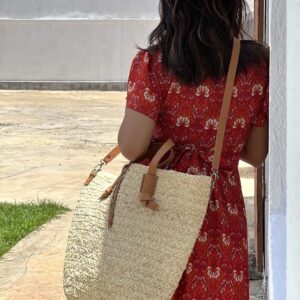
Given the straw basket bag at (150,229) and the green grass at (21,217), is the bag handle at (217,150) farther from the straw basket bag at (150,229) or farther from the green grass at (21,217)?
the green grass at (21,217)

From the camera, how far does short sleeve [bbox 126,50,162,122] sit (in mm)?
2320

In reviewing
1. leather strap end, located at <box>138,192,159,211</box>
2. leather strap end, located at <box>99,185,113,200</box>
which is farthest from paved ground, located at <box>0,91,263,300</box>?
leather strap end, located at <box>138,192,159,211</box>

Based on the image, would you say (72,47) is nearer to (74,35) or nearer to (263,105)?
(74,35)

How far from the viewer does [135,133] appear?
7.65 feet

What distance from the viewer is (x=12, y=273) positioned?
5.05 metres

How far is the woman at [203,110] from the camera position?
2.30 metres

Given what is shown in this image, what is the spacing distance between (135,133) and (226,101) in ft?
0.91

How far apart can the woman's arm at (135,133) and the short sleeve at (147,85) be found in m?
0.02

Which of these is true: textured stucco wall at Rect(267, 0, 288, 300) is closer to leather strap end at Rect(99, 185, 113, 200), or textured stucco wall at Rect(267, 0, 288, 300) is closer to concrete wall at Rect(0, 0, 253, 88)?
leather strap end at Rect(99, 185, 113, 200)

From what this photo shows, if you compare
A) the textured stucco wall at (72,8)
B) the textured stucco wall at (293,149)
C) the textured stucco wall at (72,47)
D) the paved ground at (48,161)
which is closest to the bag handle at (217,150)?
the textured stucco wall at (293,149)

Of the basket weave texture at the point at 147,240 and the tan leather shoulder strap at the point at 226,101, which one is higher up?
the tan leather shoulder strap at the point at 226,101

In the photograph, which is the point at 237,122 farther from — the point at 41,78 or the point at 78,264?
the point at 41,78

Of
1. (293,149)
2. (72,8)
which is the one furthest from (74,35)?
(293,149)

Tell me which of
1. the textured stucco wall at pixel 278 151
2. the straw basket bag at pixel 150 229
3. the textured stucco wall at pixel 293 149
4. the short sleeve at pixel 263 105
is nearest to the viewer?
the textured stucco wall at pixel 293 149
